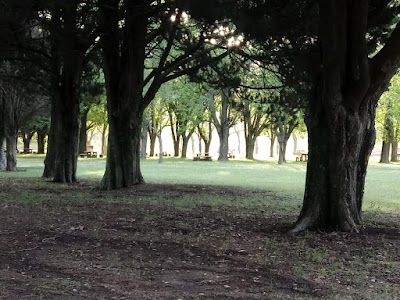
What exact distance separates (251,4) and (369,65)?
94.8 inches

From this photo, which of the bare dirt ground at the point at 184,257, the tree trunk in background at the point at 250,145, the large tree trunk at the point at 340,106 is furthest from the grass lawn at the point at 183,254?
the tree trunk in background at the point at 250,145

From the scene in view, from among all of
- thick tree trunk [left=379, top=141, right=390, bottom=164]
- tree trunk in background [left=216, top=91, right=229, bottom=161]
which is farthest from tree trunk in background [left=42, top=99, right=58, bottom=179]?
A: thick tree trunk [left=379, top=141, right=390, bottom=164]

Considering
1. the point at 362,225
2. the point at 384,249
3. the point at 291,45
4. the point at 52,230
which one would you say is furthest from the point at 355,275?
the point at 291,45

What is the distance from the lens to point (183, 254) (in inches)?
265

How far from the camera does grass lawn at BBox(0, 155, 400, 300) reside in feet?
16.7

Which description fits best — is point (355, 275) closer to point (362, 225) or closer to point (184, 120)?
point (362, 225)

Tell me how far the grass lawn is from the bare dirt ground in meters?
0.02

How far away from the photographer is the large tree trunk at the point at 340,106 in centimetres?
793

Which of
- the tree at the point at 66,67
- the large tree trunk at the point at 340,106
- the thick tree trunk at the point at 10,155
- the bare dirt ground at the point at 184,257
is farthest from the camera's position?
the thick tree trunk at the point at 10,155

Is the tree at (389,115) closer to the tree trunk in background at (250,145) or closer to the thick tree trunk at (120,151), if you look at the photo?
the tree trunk in background at (250,145)

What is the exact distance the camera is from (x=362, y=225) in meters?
8.81

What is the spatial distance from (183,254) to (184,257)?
169mm

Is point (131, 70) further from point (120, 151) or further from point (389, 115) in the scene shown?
point (389, 115)

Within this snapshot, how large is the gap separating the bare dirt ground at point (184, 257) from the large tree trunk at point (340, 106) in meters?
0.56
